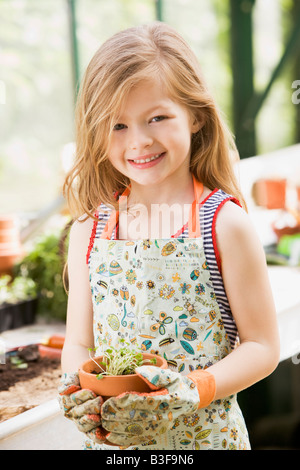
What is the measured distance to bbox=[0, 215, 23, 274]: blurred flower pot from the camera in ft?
7.55

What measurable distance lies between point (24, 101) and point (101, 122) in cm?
259

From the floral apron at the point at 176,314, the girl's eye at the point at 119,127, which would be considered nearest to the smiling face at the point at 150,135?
the girl's eye at the point at 119,127

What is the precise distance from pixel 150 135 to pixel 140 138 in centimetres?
2

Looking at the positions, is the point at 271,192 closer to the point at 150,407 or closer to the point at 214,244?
the point at 214,244

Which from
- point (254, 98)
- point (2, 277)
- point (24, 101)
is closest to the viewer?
point (2, 277)

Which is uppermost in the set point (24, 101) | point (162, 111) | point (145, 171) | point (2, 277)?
point (24, 101)

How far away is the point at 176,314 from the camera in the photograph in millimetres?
1104

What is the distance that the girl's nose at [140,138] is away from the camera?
1.07 m

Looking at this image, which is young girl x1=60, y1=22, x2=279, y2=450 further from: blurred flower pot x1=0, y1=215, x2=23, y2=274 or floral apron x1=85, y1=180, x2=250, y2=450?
blurred flower pot x1=0, y1=215, x2=23, y2=274

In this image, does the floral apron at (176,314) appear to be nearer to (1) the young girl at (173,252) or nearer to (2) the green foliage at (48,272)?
(1) the young girl at (173,252)

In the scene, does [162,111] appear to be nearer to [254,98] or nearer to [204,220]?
[204,220]

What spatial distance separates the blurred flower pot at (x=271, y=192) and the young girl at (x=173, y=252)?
1.99m

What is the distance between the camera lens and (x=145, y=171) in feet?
3.64
